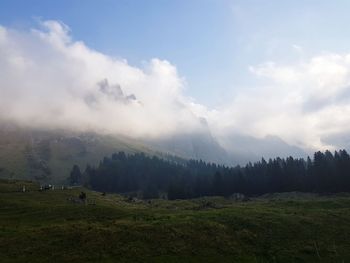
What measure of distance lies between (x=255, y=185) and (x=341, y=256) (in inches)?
4712

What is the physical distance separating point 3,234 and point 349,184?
4820 inches

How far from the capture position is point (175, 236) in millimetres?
60875

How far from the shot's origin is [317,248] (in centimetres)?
6128

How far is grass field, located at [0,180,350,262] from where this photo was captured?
54469 millimetres

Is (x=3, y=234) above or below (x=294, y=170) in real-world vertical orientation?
below

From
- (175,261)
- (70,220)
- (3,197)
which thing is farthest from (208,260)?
(3,197)

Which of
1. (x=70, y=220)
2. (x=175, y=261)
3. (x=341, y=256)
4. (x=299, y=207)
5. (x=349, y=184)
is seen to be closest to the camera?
(x=175, y=261)

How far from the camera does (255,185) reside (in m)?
178

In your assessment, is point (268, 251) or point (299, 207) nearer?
point (268, 251)

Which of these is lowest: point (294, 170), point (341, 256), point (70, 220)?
point (341, 256)

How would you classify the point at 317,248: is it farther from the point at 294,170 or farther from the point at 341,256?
the point at 294,170

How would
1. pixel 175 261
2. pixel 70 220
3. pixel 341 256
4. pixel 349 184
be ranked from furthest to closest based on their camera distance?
1. pixel 349 184
2. pixel 70 220
3. pixel 341 256
4. pixel 175 261

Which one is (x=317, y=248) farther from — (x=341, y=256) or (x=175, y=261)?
(x=175, y=261)

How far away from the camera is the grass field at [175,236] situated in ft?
179
